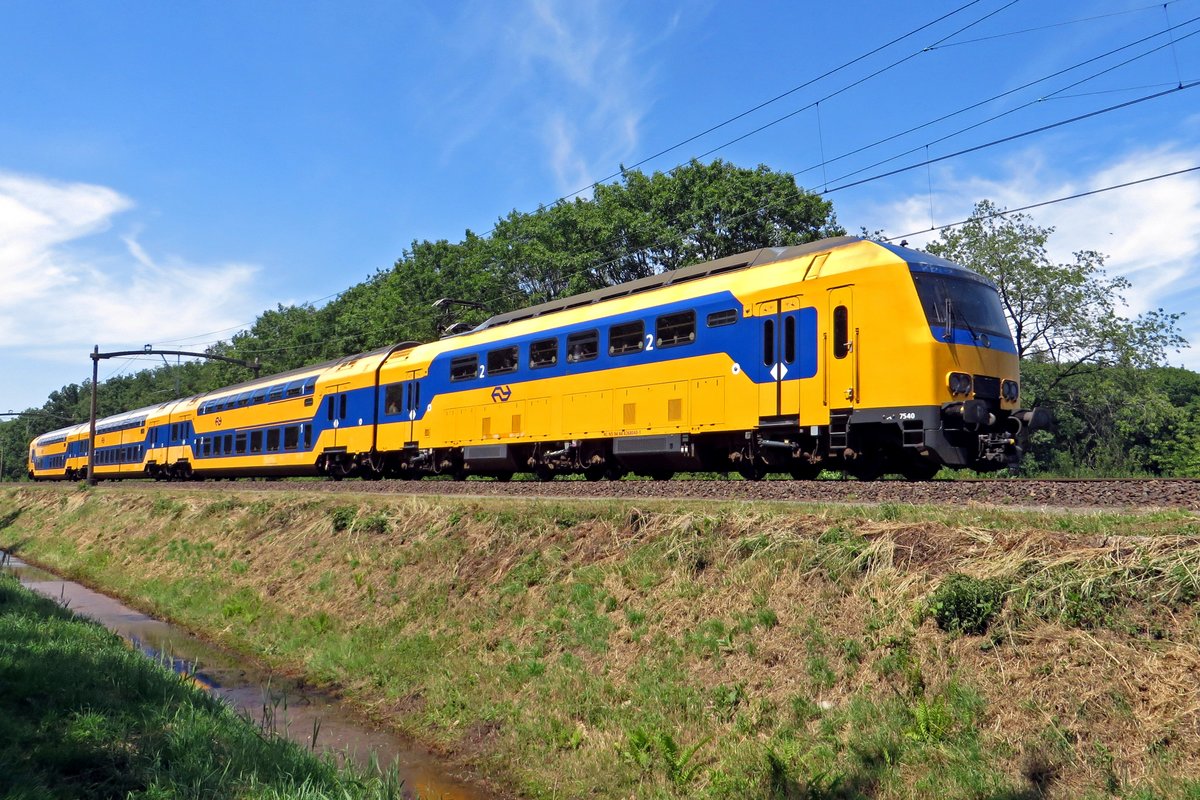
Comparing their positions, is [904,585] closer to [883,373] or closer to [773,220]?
[883,373]

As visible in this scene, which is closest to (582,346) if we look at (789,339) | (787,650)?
(789,339)

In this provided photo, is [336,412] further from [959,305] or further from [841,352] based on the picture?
[959,305]

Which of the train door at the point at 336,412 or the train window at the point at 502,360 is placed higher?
the train window at the point at 502,360

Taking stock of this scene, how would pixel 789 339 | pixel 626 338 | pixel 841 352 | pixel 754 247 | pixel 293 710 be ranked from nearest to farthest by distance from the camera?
pixel 293 710 < pixel 841 352 < pixel 789 339 < pixel 626 338 < pixel 754 247

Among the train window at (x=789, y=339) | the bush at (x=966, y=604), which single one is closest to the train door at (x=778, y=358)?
the train window at (x=789, y=339)

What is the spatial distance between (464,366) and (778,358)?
1001 centimetres

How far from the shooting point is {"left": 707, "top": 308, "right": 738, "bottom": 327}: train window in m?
15.3

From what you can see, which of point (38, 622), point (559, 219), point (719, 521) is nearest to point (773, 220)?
point (559, 219)

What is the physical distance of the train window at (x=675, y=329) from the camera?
1608 cm

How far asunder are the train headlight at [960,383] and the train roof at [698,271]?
296 cm

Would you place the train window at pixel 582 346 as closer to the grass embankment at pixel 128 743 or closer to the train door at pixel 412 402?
the train door at pixel 412 402

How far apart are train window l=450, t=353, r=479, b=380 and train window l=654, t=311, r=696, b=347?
255 inches

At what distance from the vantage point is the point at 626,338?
1734cm

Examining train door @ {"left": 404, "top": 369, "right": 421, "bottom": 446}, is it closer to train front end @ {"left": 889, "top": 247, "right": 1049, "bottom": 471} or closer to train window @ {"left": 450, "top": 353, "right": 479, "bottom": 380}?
train window @ {"left": 450, "top": 353, "right": 479, "bottom": 380}
